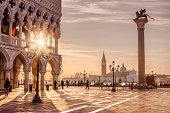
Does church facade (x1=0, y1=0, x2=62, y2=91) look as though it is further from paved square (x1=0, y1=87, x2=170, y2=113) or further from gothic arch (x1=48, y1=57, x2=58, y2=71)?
paved square (x1=0, y1=87, x2=170, y2=113)

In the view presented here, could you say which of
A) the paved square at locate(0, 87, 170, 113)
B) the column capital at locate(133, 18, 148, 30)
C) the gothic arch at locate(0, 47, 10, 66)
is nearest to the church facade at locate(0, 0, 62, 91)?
the gothic arch at locate(0, 47, 10, 66)

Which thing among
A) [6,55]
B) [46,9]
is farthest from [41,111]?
[46,9]

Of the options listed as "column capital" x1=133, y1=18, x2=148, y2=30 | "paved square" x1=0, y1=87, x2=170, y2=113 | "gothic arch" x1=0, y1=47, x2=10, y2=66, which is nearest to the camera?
"paved square" x1=0, y1=87, x2=170, y2=113

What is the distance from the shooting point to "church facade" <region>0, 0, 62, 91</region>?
26.3 metres

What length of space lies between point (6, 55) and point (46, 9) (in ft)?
31.7

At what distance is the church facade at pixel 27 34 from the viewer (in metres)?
26.3

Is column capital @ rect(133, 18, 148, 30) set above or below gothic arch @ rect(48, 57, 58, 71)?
above

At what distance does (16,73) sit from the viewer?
34938 millimetres

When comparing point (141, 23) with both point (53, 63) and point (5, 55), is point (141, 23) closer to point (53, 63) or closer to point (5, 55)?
point (53, 63)

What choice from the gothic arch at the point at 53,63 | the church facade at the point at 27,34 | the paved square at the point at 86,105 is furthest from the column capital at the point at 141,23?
the paved square at the point at 86,105

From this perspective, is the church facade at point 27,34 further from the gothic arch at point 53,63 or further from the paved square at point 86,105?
the paved square at point 86,105

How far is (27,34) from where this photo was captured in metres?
30.9

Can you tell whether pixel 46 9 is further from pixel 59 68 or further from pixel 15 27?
pixel 59 68

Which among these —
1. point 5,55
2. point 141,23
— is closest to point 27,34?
point 5,55
